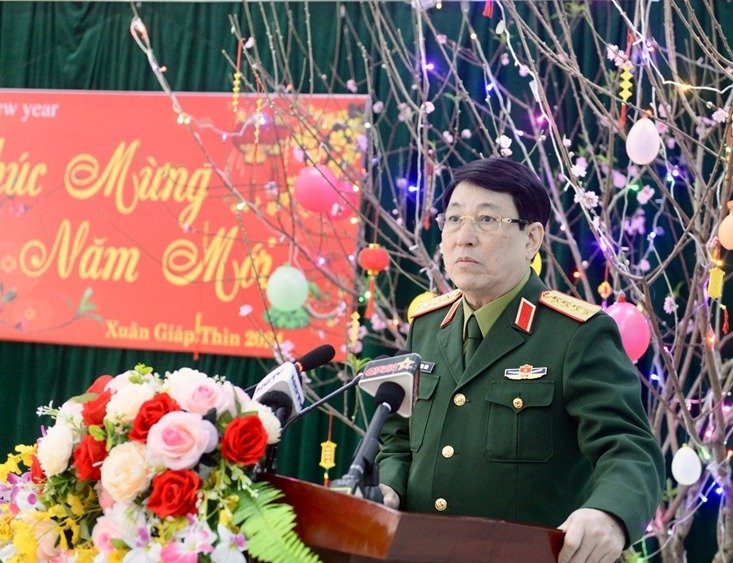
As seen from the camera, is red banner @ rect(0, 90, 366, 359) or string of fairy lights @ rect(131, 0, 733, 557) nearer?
string of fairy lights @ rect(131, 0, 733, 557)

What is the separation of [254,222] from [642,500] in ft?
11.5

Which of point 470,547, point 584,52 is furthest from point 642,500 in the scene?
point 584,52

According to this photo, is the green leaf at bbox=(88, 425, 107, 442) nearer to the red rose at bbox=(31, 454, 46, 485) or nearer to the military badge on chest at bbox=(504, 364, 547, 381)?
the red rose at bbox=(31, 454, 46, 485)

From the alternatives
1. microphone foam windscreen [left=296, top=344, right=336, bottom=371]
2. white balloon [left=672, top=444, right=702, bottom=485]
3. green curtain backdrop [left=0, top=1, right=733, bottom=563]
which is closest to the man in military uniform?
microphone foam windscreen [left=296, top=344, right=336, bottom=371]

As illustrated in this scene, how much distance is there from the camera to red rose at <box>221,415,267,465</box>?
131cm

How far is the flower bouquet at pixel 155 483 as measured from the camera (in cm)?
125

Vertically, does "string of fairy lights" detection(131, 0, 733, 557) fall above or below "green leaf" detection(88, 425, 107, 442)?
above

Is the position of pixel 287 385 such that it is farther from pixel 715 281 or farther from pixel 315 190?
pixel 315 190

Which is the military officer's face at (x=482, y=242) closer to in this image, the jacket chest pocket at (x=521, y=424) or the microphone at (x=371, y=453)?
the jacket chest pocket at (x=521, y=424)

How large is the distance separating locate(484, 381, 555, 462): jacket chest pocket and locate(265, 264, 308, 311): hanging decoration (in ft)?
6.83

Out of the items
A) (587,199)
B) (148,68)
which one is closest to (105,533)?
(587,199)

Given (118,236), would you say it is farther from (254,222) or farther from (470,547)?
(470,547)

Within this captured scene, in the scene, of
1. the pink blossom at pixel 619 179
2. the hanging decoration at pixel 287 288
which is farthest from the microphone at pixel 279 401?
the pink blossom at pixel 619 179

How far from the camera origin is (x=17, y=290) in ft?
16.9
